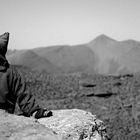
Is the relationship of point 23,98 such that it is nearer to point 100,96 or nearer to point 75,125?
point 75,125

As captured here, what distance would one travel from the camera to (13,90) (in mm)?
3262

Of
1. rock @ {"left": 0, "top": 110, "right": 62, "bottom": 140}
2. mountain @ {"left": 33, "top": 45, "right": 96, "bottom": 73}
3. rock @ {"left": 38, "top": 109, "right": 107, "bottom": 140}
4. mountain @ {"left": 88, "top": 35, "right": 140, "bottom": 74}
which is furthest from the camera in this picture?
mountain @ {"left": 88, "top": 35, "right": 140, "bottom": 74}

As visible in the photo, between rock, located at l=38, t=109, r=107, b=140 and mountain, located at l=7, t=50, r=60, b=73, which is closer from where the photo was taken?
rock, located at l=38, t=109, r=107, b=140

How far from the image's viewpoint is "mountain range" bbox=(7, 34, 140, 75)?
26484mm

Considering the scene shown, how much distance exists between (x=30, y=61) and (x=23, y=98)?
2298 cm

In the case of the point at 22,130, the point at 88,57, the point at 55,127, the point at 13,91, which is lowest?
the point at 88,57

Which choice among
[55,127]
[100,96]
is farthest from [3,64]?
[100,96]

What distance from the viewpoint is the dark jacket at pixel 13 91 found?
3194 mm

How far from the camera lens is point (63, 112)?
363 centimetres

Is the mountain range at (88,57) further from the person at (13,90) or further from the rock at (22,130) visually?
the rock at (22,130)

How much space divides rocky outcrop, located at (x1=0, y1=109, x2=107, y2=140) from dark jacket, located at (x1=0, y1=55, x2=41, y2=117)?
21 centimetres

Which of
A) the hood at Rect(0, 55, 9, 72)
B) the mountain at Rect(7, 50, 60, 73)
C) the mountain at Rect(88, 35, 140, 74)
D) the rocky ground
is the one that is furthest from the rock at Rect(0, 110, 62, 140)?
the mountain at Rect(88, 35, 140, 74)

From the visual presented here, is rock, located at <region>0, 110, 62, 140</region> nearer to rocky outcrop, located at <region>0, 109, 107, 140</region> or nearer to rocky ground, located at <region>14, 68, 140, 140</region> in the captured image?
rocky outcrop, located at <region>0, 109, 107, 140</region>

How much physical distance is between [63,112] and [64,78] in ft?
44.2
